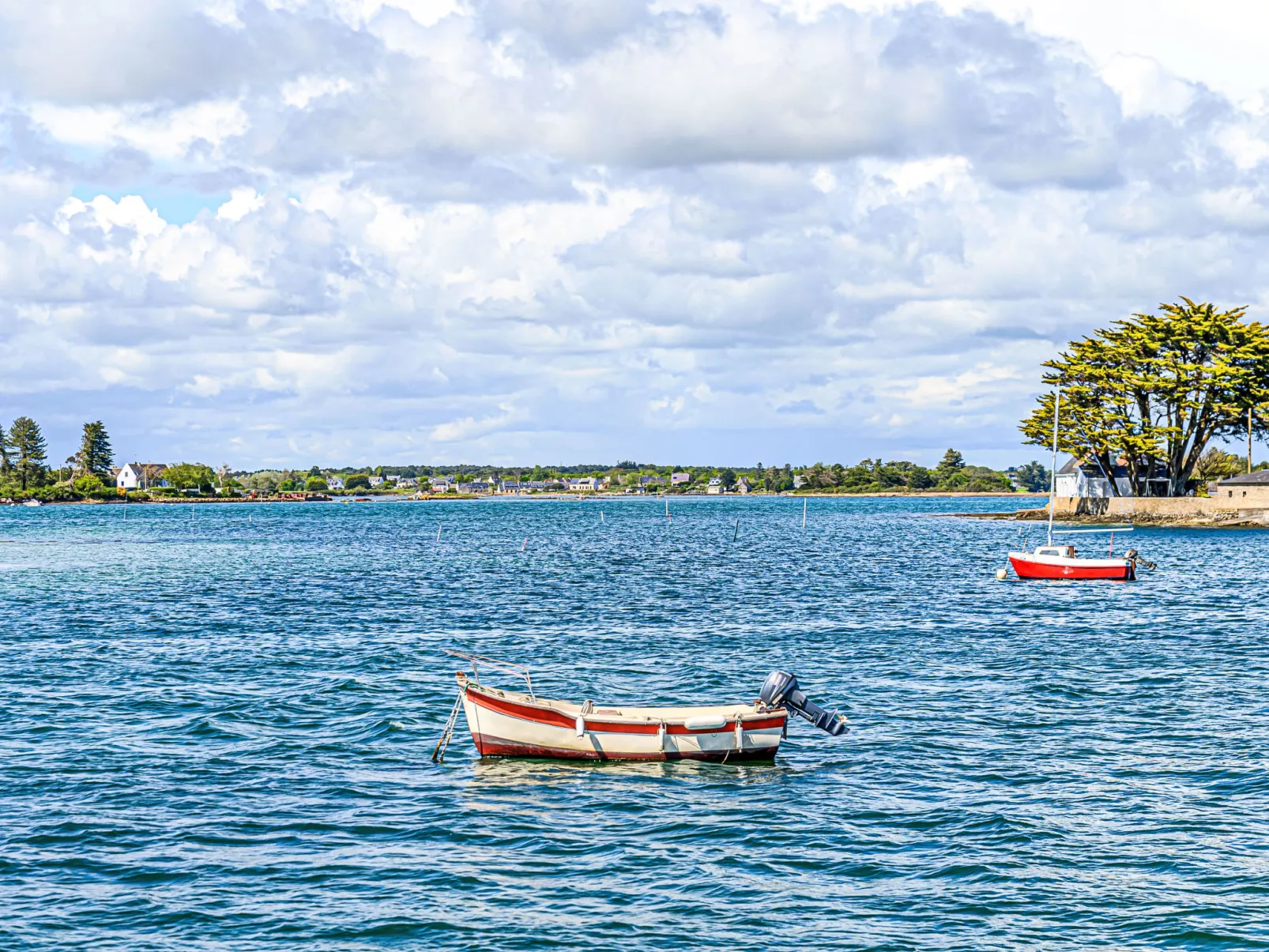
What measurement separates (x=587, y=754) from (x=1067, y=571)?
59661 millimetres

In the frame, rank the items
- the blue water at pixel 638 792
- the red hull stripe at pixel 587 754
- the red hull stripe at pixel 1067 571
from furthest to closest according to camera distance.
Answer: the red hull stripe at pixel 1067 571 → the red hull stripe at pixel 587 754 → the blue water at pixel 638 792

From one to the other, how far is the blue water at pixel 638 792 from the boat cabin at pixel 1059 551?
2111cm

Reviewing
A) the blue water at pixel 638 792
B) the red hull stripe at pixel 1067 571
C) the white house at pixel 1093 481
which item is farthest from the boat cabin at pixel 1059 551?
the white house at pixel 1093 481

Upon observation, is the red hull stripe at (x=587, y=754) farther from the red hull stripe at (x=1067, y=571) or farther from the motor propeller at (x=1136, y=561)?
the motor propeller at (x=1136, y=561)

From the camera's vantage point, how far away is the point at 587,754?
28391 mm

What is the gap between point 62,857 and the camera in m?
22.0

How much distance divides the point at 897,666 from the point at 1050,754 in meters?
13.6

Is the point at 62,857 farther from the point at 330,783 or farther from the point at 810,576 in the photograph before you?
the point at 810,576

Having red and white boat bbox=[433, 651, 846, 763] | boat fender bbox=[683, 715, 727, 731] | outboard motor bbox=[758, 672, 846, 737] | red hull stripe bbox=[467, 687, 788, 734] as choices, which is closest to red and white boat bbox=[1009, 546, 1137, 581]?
outboard motor bbox=[758, 672, 846, 737]

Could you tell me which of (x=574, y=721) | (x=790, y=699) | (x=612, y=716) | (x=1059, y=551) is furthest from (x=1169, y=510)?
(x=574, y=721)

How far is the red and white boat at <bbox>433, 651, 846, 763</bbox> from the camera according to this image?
92.3 ft

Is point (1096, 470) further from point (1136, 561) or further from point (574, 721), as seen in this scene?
point (574, 721)

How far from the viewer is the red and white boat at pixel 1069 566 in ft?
258

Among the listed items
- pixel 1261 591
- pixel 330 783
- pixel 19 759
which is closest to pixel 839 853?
pixel 330 783
